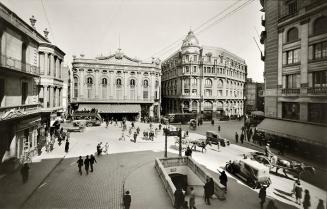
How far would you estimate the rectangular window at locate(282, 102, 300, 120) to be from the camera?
1662cm

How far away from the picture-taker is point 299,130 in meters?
15.4

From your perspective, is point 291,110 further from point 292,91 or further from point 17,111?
point 17,111

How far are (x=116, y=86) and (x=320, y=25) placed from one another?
36763 millimetres

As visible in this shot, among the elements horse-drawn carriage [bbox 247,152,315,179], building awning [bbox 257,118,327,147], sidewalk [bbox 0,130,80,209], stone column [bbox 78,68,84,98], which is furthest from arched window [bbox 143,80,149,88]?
horse-drawn carriage [bbox 247,152,315,179]

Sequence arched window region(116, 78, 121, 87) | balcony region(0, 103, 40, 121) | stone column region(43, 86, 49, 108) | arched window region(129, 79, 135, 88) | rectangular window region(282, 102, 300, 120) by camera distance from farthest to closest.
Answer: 1. arched window region(129, 79, 135, 88)
2. arched window region(116, 78, 121, 87)
3. stone column region(43, 86, 49, 108)
4. rectangular window region(282, 102, 300, 120)
5. balcony region(0, 103, 40, 121)

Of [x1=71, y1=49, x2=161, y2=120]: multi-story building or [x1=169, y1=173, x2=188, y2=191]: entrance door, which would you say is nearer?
[x1=169, y1=173, x2=188, y2=191]: entrance door

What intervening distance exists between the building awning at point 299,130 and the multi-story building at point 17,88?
1796 centimetres

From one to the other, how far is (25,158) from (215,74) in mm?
44105

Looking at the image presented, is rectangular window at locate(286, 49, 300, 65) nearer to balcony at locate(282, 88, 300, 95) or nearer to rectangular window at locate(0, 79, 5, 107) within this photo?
balcony at locate(282, 88, 300, 95)

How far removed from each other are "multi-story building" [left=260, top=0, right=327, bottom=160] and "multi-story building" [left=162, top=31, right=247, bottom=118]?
104ft

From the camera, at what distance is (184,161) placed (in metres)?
16.3

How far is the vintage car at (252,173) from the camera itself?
12984 millimetres

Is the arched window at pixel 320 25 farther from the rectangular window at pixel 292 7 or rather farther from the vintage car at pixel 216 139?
the vintage car at pixel 216 139

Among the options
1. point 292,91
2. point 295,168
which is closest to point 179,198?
point 295,168
